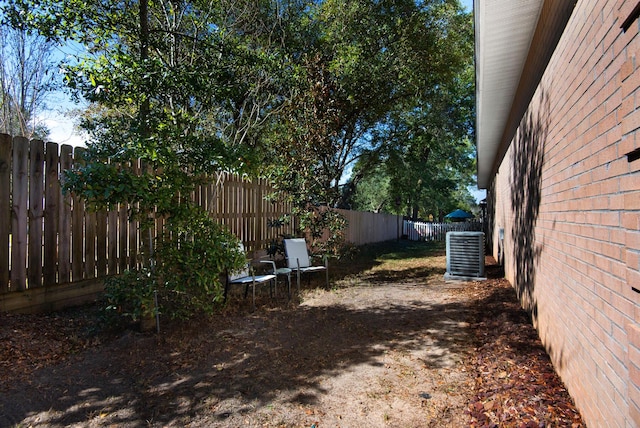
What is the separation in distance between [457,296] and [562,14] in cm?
418

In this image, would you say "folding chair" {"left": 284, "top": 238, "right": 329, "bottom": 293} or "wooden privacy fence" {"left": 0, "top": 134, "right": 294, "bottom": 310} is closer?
"wooden privacy fence" {"left": 0, "top": 134, "right": 294, "bottom": 310}

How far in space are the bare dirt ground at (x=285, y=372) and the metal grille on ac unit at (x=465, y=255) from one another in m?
2.53

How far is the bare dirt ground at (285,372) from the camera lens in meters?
2.49

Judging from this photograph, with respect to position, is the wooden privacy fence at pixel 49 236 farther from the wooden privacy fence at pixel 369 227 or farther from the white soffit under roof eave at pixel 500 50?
the wooden privacy fence at pixel 369 227

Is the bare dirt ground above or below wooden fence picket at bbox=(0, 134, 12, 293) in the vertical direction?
below

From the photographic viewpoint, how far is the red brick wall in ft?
5.19

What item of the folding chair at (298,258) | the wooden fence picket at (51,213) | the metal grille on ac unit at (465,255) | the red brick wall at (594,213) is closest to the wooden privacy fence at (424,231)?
the metal grille on ac unit at (465,255)

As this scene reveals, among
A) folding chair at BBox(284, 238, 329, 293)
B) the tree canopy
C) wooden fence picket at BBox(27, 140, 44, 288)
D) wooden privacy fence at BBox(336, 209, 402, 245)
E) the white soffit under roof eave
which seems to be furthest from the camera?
wooden privacy fence at BBox(336, 209, 402, 245)

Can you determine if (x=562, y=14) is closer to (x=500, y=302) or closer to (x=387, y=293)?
A: (x=500, y=302)

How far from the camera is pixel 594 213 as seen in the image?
2109mm

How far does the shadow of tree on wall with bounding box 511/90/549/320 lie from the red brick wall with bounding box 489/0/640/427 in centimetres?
25

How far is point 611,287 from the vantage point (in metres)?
1.85

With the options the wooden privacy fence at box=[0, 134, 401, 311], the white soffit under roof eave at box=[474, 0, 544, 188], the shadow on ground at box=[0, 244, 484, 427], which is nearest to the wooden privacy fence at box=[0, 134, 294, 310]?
the wooden privacy fence at box=[0, 134, 401, 311]

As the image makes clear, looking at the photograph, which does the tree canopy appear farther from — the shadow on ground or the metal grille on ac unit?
the metal grille on ac unit
